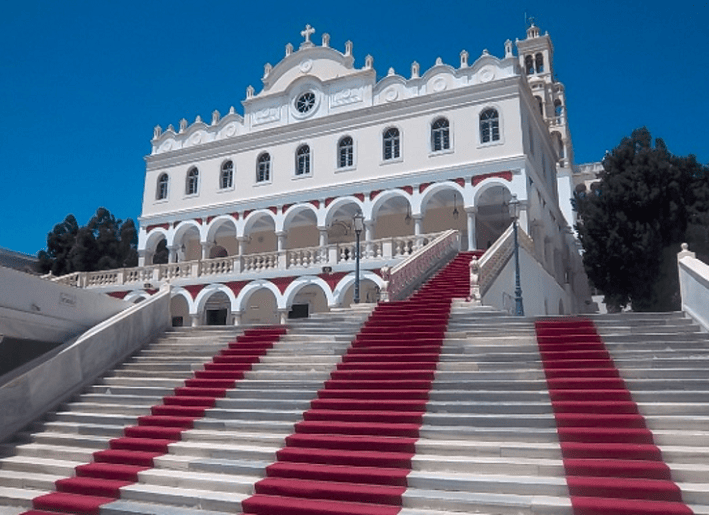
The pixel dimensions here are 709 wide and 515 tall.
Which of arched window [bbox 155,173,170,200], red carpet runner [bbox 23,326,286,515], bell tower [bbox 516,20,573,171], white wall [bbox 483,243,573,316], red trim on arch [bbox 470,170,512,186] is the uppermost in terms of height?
bell tower [bbox 516,20,573,171]

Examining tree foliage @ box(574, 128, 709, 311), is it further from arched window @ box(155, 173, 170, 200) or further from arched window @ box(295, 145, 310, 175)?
arched window @ box(155, 173, 170, 200)

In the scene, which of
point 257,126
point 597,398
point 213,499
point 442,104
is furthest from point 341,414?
point 257,126

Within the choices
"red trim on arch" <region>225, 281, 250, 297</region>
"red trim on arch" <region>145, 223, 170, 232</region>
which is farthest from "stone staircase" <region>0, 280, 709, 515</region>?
"red trim on arch" <region>145, 223, 170, 232</region>

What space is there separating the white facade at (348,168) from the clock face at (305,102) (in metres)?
0.06

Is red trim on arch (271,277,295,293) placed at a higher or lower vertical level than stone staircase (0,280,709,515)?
higher

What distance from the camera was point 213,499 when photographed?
6.13 meters

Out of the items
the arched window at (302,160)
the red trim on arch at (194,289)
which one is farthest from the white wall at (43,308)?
the arched window at (302,160)

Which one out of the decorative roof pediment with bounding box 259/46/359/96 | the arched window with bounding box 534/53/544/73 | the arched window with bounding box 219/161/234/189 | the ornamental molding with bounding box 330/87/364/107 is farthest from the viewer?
the arched window with bounding box 534/53/544/73

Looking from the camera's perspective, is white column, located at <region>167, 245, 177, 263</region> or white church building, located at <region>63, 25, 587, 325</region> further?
white column, located at <region>167, 245, 177, 263</region>

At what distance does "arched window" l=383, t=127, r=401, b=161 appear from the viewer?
24.7m

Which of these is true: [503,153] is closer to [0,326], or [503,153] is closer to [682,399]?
[682,399]

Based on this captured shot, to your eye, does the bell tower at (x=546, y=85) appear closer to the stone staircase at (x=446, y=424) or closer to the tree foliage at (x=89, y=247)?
the tree foliage at (x=89, y=247)

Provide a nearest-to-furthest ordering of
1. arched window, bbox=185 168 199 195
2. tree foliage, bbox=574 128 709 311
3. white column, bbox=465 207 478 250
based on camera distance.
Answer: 1. white column, bbox=465 207 478 250
2. tree foliage, bbox=574 128 709 311
3. arched window, bbox=185 168 199 195

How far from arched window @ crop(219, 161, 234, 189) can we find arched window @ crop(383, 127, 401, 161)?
8.28 metres
